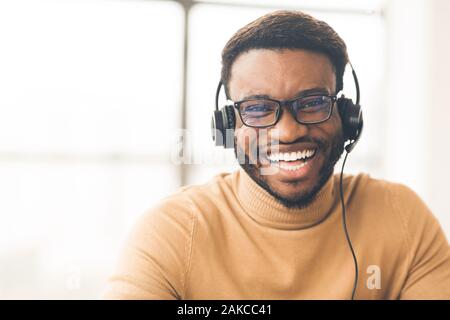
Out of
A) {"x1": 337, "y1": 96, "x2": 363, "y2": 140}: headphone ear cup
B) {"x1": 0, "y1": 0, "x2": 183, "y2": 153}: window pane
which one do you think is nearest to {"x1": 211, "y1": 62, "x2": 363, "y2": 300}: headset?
{"x1": 337, "y1": 96, "x2": 363, "y2": 140}: headphone ear cup

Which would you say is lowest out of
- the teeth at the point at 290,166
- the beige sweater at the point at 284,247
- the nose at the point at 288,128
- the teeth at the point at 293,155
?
the beige sweater at the point at 284,247

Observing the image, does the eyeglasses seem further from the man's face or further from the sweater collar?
the sweater collar

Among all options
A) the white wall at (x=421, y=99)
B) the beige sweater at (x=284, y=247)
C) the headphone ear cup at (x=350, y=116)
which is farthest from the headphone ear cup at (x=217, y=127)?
the white wall at (x=421, y=99)

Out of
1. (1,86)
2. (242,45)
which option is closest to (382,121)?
(242,45)

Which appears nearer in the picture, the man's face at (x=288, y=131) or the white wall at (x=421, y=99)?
the man's face at (x=288, y=131)

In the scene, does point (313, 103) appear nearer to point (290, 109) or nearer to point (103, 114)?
point (290, 109)

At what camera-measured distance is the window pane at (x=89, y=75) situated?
34.8 inches

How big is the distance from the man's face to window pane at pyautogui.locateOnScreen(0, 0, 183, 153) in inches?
7.8

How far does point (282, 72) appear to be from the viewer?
29.8 inches

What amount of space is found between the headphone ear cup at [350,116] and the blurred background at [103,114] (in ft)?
0.14

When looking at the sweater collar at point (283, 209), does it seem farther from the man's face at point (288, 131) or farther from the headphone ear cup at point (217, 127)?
the headphone ear cup at point (217, 127)

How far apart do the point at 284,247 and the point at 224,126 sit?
263 mm

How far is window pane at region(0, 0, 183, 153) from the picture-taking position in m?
0.88

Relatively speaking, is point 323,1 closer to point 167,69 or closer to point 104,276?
point 167,69
